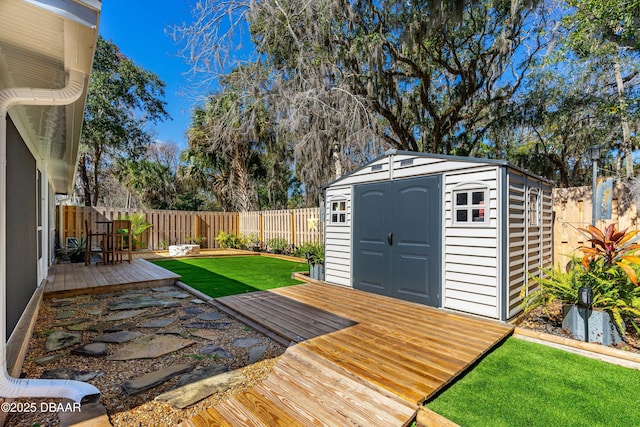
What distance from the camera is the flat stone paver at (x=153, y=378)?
→ 87.5 inches

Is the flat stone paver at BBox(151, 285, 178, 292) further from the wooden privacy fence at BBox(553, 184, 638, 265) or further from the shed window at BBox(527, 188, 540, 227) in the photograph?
the wooden privacy fence at BBox(553, 184, 638, 265)

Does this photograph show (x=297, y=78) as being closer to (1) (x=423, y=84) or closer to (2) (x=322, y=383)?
(1) (x=423, y=84)

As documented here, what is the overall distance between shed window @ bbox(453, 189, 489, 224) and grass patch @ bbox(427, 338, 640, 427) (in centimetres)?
162

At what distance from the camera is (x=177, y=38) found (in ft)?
23.0

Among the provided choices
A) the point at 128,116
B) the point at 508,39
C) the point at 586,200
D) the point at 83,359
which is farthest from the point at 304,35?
the point at 128,116

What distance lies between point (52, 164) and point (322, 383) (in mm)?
7049

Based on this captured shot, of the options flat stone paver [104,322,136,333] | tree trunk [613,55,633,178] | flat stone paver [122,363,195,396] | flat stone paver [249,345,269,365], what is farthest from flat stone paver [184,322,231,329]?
tree trunk [613,55,633,178]

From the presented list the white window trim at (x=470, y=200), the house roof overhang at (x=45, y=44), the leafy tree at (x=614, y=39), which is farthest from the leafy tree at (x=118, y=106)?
the leafy tree at (x=614, y=39)

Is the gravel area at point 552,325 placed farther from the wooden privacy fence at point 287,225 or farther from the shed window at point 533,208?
the wooden privacy fence at point 287,225

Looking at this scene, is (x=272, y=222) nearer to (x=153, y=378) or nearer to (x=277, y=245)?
(x=277, y=245)

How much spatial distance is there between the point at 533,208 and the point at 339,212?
307 cm

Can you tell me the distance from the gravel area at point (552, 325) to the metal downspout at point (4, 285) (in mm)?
4337

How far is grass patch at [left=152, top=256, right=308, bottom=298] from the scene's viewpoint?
5.40 m

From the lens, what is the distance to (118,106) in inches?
493
